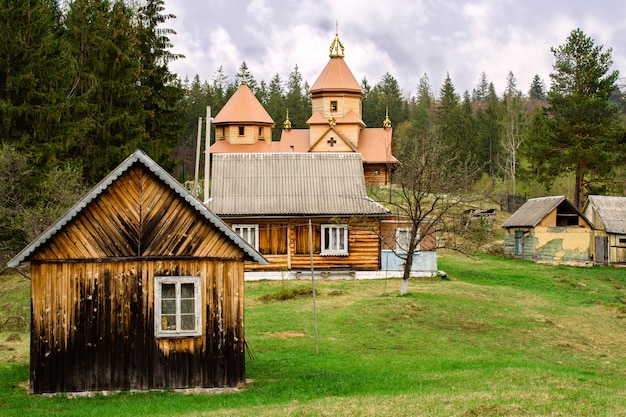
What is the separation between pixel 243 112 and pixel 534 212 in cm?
2728

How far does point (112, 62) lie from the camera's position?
43.9 metres

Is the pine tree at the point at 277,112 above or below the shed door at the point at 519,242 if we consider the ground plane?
above

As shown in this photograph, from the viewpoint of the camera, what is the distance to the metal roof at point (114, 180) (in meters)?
15.2

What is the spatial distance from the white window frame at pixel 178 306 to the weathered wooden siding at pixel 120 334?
0.11 meters

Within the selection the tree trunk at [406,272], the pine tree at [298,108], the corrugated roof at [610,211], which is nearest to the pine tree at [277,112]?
the pine tree at [298,108]

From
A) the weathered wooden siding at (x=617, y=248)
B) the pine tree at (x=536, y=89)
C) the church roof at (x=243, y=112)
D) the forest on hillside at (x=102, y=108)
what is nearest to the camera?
the forest on hillside at (x=102, y=108)

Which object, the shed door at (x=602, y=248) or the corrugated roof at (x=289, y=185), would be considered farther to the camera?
the shed door at (x=602, y=248)

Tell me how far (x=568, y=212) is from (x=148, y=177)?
112 ft

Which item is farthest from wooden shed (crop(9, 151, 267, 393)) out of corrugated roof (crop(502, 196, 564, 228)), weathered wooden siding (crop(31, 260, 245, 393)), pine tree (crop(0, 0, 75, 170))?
corrugated roof (crop(502, 196, 564, 228))

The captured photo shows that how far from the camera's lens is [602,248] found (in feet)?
142

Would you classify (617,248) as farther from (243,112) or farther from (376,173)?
(243,112)

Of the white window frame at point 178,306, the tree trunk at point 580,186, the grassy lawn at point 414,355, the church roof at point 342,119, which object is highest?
the church roof at point 342,119

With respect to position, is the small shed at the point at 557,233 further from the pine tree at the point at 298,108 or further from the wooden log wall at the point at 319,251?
the pine tree at the point at 298,108

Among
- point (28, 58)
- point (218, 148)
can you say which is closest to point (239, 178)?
point (28, 58)
